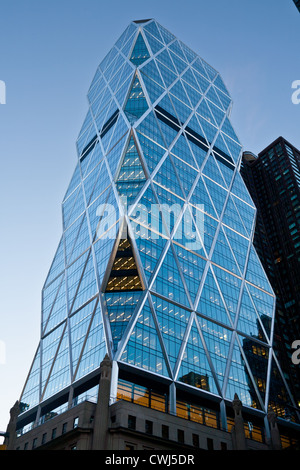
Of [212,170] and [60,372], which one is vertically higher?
[212,170]

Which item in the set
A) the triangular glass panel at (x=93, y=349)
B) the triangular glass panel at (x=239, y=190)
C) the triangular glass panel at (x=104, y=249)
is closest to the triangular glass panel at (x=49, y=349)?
the triangular glass panel at (x=93, y=349)

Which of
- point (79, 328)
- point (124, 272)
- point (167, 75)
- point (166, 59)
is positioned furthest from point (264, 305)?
point (166, 59)

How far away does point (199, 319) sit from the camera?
8150 cm

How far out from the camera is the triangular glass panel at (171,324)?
2852 inches

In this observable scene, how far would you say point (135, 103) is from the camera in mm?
108562

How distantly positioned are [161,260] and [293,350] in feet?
170

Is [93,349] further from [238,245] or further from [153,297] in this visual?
[238,245]

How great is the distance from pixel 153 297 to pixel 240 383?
21.3 metres

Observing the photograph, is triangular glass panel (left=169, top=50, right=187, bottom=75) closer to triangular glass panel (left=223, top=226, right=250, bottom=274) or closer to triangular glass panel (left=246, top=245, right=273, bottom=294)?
triangular glass panel (left=223, top=226, right=250, bottom=274)

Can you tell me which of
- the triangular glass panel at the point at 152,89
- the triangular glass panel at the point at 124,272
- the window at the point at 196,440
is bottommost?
the window at the point at 196,440

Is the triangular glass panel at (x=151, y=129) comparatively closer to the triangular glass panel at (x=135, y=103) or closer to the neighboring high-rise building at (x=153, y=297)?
the neighboring high-rise building at (x=153, y=297)

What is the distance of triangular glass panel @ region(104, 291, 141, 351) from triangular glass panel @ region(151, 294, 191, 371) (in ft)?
12.3

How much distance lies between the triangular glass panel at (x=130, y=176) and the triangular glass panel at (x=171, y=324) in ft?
64.5

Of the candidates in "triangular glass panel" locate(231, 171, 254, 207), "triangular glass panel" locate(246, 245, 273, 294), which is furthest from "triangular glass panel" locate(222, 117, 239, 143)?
"triangular glass panel" locate(246, 245, 273, 294)
